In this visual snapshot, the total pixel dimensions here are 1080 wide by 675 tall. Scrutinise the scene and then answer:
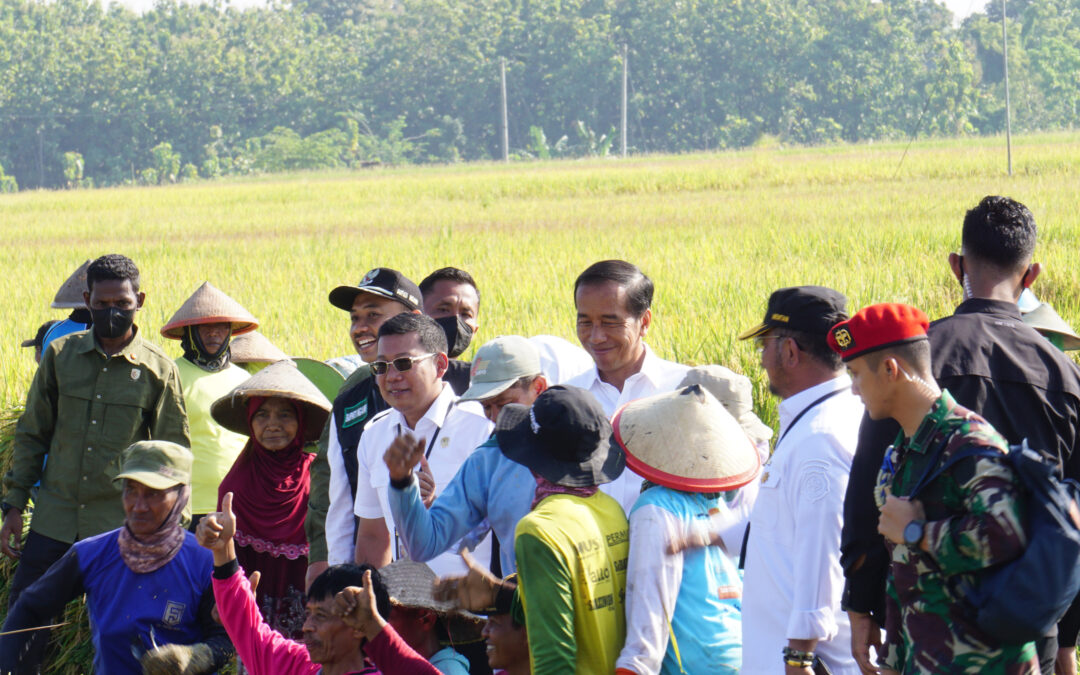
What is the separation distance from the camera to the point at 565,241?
41.7 ft

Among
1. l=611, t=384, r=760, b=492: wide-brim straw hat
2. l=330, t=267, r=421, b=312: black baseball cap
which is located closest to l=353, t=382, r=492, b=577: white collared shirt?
l=611, t=384, r=760, b=492: wide-brim straw hat

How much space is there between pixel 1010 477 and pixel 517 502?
125cm

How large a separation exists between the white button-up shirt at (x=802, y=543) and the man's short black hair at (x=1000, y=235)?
0.60 metres

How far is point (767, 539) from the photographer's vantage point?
9.95 feet

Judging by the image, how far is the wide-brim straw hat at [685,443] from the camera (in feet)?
9.98

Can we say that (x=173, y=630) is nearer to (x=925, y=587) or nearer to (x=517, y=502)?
(x=517, y=502)

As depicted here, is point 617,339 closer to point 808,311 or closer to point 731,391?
point 731,391

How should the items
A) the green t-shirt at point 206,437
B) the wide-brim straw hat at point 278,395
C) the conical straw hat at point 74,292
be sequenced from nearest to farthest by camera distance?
the wide-brim straw hat at point 278,395 < the green t-shirt at point 206,437 < the conical straw hat at point 74,292

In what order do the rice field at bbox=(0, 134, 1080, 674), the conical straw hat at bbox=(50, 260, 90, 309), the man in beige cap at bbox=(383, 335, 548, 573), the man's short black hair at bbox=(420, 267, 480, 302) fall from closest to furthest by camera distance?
the man in beige cap at bbox=(383, 335, 548, 573) → the man's short black hair at bbox=(420, 267, 480, 302) → the conical straw hat at bbox=(50, 260, 90, 309) → the rice field at bbox=(0, 134, 1080, 674)

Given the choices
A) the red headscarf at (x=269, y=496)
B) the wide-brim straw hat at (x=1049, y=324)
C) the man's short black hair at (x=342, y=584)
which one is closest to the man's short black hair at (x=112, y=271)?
the red headscarf at (x=269, y=496)

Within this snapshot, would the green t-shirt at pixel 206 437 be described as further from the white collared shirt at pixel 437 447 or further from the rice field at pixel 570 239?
the rice field at pixel 570 239

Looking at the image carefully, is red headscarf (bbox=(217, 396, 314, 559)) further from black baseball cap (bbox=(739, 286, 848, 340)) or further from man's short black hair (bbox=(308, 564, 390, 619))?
black baseball cap (bbox=(739, 286, 848, 340))

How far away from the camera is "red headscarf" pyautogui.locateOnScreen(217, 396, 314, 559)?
14.6 feet

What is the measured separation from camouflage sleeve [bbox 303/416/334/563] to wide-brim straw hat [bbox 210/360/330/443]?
0.23 meters
